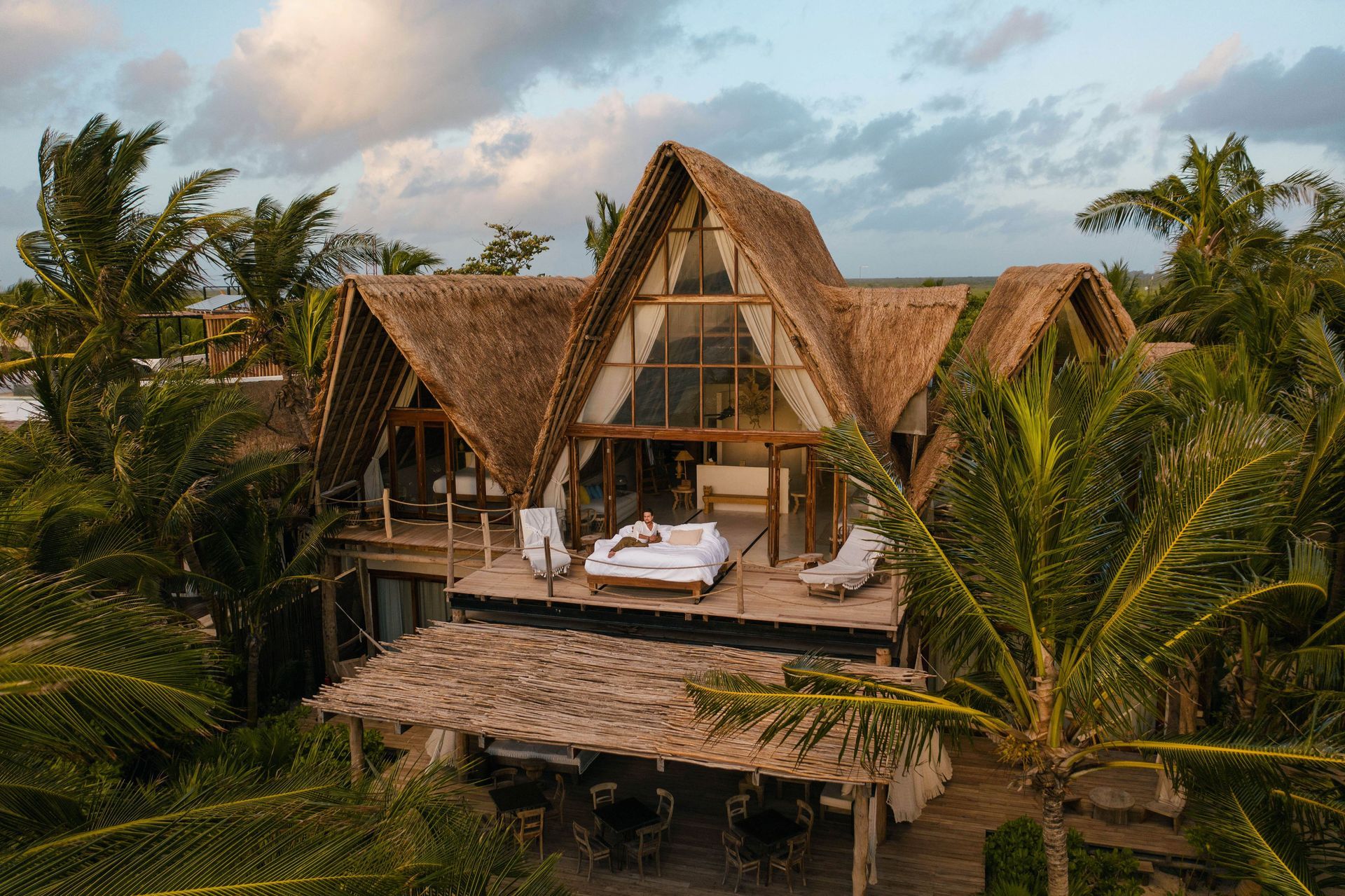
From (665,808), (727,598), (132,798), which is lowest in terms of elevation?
(665,808)

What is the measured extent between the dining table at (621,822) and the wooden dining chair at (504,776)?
1.65 meters

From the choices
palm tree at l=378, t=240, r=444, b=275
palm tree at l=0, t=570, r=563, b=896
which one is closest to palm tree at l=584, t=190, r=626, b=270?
palm tree at l=378, t=240, r=444, b=275

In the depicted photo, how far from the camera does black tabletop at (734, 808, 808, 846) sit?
33.1ft

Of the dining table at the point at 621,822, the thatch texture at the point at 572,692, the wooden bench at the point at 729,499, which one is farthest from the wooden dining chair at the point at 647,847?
the wooden bench at the point at 729,499

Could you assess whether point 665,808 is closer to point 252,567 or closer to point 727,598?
point 727,598

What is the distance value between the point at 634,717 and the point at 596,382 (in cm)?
565

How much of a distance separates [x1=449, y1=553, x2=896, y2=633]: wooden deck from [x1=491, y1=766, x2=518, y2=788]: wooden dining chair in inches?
86.1

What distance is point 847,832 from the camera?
1152 centimetres

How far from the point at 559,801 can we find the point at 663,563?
3.25 metres

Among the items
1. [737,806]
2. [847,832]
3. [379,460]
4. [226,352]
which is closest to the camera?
[737,806]

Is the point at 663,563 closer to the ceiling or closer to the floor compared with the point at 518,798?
closer to the ceiling

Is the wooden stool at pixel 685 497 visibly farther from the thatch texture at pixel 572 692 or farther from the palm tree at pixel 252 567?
the palm tree at pixel 252 567

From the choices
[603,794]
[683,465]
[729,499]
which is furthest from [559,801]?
[683,465]

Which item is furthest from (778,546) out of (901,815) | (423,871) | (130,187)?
(130,187)
